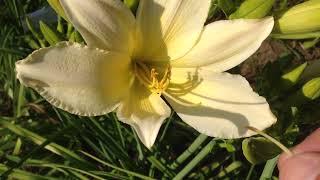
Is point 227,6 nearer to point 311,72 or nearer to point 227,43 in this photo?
point 227,43

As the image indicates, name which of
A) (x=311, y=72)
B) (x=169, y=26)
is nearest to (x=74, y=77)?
(x=169, y=26)

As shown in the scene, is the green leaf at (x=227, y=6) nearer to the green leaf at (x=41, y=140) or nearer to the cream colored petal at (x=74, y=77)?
the cream colored petal at (x=74, y=77)

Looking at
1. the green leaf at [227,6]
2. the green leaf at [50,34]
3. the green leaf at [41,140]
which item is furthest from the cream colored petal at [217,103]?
the green leaf at [41,140]

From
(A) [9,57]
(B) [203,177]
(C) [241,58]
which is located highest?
(C) [241,58]

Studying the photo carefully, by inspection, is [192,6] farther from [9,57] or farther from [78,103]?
[9,57]

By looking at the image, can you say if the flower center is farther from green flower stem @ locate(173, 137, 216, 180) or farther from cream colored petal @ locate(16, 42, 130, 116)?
green flower stem @ locate(173, 137, 216, 180)

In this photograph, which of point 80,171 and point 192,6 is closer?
point 192,6

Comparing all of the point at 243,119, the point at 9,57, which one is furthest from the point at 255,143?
the point at 9,57
